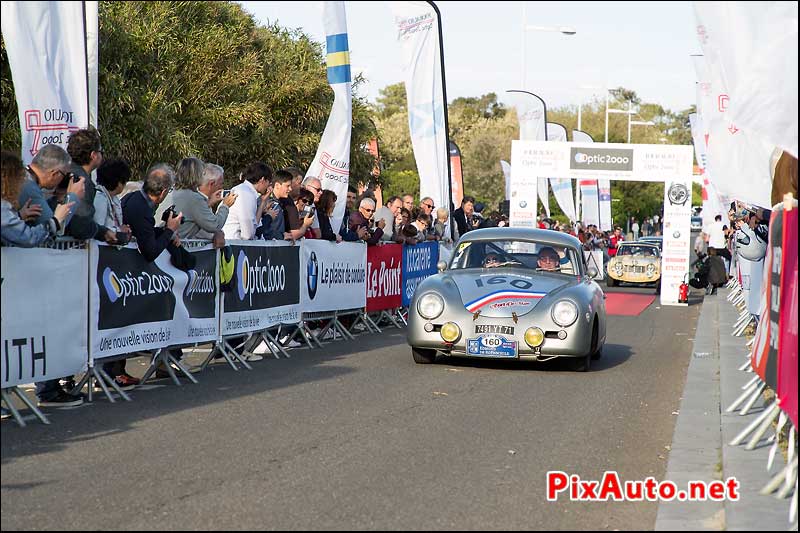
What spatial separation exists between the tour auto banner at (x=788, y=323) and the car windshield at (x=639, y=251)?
29172mm

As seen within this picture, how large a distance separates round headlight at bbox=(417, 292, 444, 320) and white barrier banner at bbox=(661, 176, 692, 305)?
61.3 ft

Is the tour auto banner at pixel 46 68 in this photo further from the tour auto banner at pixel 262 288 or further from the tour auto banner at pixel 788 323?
the tour auto banner at pixel 788 323

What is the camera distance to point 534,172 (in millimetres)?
33062

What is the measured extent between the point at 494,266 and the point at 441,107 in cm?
859

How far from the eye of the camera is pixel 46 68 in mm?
10305

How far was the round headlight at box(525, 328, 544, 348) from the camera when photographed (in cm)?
1189

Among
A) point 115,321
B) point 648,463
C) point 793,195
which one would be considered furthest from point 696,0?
point 115,321

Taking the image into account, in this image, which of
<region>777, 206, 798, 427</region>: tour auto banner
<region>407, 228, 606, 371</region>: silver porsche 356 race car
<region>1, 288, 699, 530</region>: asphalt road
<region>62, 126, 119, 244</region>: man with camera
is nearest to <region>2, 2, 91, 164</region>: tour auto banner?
<region>62, 126, 119, 244</region>: man with camera

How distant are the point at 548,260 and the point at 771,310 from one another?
6062 millimetres

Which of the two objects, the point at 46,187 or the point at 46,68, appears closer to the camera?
the point at 46,187

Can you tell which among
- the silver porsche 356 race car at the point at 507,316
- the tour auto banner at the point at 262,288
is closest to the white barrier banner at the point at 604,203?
the tour auto banner at the point at 262,288

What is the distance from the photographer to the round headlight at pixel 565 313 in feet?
39.3

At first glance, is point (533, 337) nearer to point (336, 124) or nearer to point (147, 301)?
point (147, 301)

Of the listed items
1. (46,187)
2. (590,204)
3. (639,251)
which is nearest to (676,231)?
(639,251)
